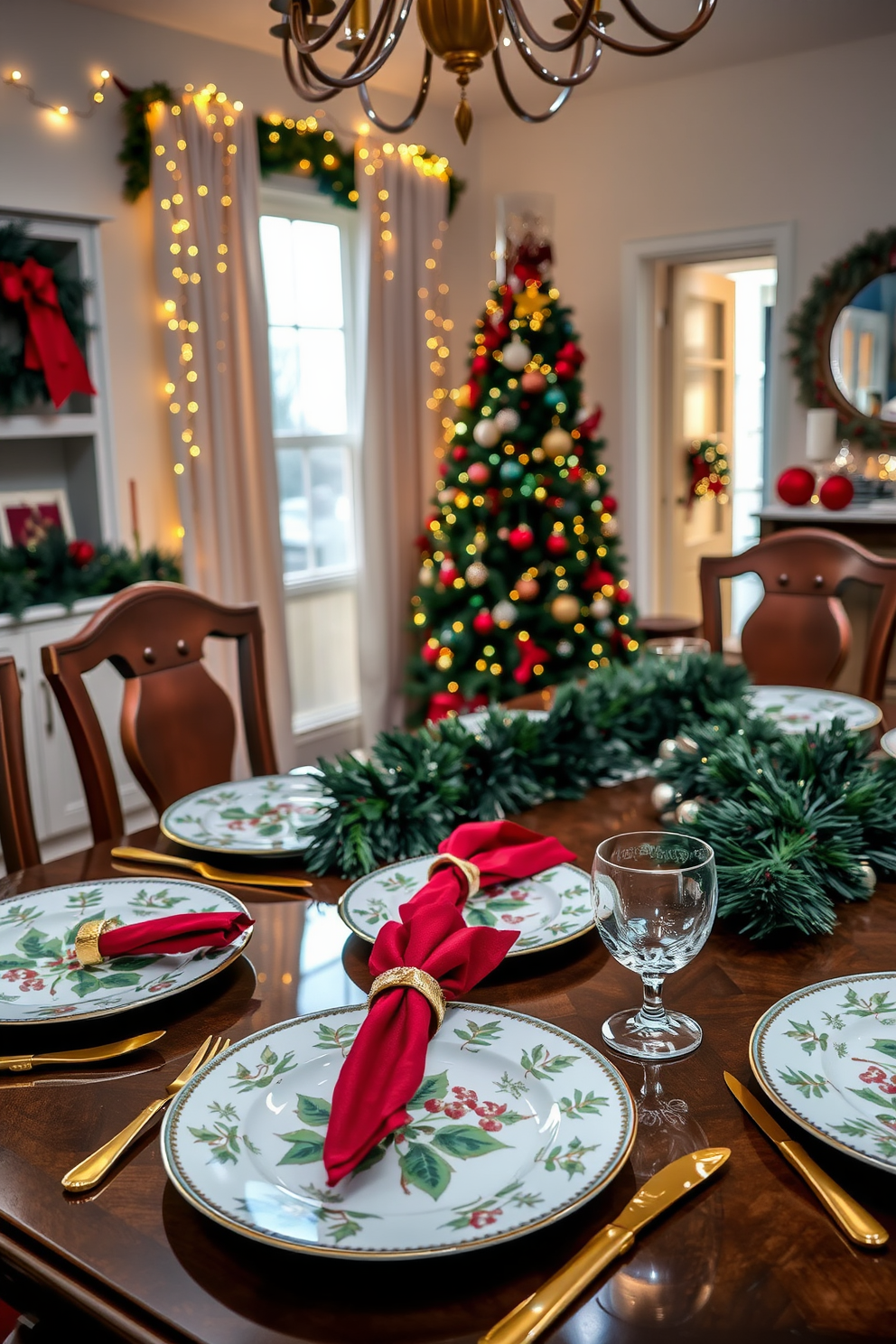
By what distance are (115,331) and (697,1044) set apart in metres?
3.42

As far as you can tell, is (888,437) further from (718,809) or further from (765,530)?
(718,809)

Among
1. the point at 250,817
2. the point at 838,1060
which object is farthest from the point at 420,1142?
the point at 250,817

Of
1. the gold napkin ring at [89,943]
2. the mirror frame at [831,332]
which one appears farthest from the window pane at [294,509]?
the gold napkin ring at [89,943]

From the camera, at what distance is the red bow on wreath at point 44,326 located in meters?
3.17

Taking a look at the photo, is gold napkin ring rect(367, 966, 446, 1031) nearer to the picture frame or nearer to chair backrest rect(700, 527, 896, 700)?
chair backrest rect(700, 527, 896, 700)

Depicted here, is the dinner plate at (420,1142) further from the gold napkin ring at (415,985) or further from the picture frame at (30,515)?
the picture frame at (30,515)

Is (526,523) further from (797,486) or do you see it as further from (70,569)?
(70,569)

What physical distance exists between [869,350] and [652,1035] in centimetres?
409

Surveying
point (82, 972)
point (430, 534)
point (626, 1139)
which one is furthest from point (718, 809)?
point (430, 534)

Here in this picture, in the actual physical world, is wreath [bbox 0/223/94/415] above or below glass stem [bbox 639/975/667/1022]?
above

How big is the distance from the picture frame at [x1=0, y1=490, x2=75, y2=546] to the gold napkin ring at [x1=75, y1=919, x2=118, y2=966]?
265 centimetres

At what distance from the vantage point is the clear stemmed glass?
2.74 feet

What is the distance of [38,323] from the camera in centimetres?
323

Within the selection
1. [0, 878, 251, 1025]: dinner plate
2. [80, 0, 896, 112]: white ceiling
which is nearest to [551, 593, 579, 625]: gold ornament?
[80, 0, 896, 112]: white ceiling
